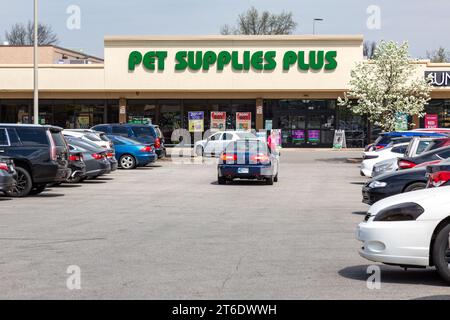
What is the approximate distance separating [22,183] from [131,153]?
41.7 ft

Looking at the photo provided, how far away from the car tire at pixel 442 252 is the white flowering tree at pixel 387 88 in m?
31.5

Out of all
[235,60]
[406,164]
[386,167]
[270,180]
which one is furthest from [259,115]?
[406,164]

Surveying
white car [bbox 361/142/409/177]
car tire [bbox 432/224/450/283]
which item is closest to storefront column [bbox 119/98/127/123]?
white car [bbox 361/142/409/177]

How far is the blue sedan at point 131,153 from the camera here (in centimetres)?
3266

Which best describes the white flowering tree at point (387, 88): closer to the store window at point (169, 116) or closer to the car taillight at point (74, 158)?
the store window at point (169, 116)

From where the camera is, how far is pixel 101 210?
680 inches

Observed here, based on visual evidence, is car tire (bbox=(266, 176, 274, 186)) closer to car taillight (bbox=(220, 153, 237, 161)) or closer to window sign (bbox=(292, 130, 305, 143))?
car taillight (bbox=(220, 153, 237, 161))

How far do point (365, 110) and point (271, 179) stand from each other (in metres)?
16.7

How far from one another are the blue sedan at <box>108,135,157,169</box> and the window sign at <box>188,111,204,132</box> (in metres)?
19.3

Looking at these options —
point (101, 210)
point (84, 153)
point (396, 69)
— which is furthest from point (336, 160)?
point (101, 210)

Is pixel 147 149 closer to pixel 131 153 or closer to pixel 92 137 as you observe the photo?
pixel 131 153

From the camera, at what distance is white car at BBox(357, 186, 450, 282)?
28.2 feet

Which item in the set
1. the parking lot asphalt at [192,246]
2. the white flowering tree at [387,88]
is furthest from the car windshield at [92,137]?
the white flowering tree at [387,88]
